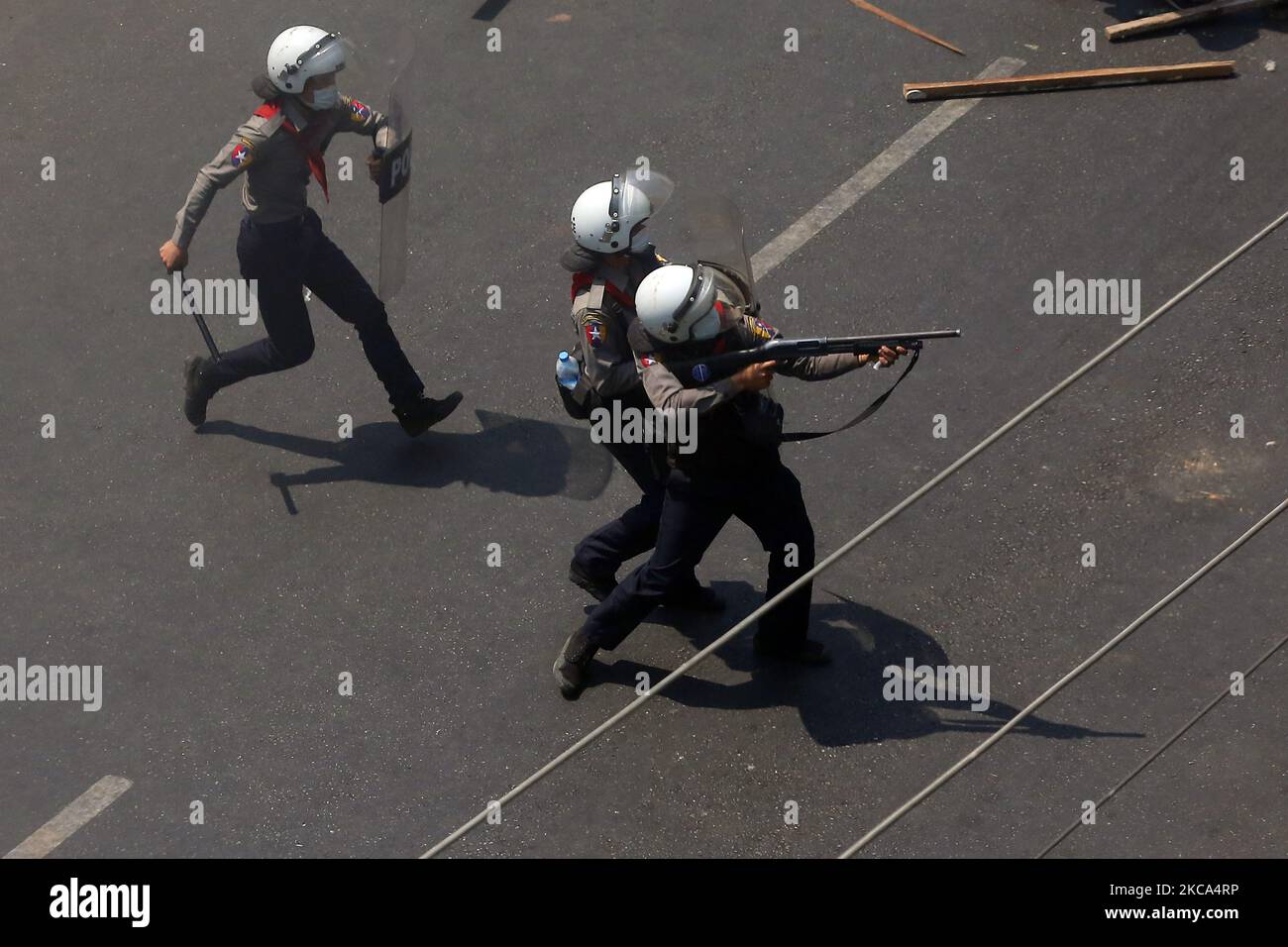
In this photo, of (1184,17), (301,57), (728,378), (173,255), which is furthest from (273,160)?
(1184,17)

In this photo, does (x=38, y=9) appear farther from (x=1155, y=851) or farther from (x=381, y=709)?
(x=1155, y=851)

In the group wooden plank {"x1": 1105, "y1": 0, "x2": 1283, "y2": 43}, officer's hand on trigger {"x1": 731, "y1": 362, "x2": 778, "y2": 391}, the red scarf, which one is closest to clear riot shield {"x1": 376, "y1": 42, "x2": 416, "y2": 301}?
the red scarf

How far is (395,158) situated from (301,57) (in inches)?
26.0

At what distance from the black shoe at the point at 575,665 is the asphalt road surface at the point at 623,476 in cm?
9

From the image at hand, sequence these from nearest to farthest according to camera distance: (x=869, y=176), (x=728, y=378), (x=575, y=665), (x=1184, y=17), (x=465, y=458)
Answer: (x=728, y=378) < (x=575, y=665) < (x=465, y=458) < (x=869, y=176) < (x=1184, y=17)

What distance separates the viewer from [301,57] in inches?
317

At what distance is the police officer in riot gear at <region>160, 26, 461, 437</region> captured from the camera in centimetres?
816

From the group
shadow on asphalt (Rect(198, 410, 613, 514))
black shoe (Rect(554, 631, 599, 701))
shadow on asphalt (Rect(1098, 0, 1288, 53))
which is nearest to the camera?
black shoe (Rect(554, 631, 599, 701))

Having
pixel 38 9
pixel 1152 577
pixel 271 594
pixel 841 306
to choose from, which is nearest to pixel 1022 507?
pixel 1152 577

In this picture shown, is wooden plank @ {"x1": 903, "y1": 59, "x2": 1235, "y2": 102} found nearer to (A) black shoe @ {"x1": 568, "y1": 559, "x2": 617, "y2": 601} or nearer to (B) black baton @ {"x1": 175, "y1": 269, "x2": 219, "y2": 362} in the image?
(A) black shoe @ {"x1": 568, "y1": 559, "x2": 617, "y2": 601}

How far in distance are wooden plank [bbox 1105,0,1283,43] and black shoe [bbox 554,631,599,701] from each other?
18.7ft

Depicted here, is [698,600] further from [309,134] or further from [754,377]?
[309,134]

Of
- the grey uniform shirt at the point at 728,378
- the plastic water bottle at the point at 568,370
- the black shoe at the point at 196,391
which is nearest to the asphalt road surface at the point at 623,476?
the black shoe at the point at 196,391

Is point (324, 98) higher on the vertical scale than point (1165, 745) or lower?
higher
